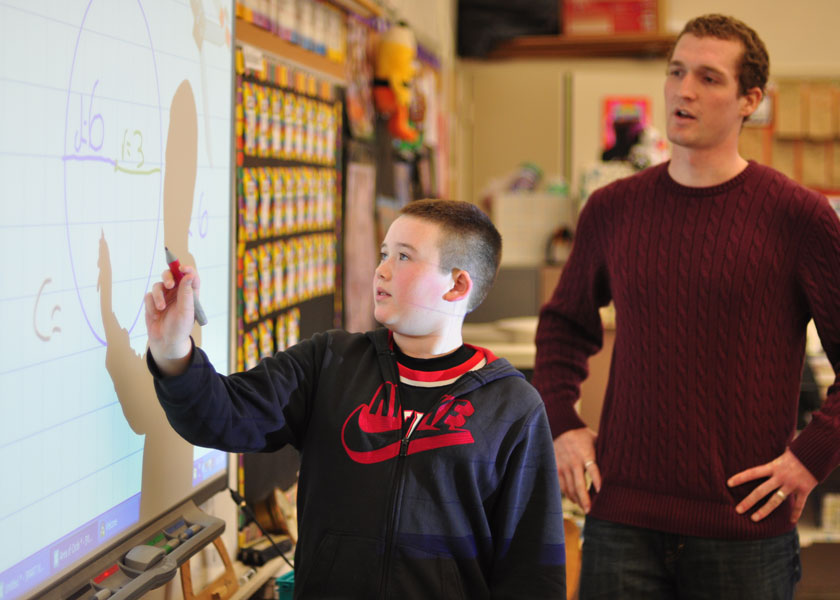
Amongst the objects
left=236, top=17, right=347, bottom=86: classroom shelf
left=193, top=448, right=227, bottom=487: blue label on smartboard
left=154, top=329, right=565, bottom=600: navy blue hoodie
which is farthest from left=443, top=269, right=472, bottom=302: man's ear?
left=236, top=17, right=347, bottom=86: classroom shelf

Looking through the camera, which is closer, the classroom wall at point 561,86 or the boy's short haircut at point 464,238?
the boy's short haircut at point 464,238

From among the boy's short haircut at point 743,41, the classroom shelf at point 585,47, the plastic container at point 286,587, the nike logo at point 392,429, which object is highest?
the classroom shelf at point 585,47

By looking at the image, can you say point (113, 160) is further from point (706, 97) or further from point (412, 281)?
point (706, 97)

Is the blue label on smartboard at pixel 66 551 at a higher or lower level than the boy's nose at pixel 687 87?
lower

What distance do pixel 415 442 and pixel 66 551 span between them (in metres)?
0.43

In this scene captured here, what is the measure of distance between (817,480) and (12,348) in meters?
1.14

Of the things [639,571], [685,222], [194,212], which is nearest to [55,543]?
[194,212]

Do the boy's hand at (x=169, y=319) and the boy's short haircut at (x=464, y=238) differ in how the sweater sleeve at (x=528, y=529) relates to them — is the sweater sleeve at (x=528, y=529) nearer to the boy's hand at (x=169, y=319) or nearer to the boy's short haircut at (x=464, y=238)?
the boy's short haircut at (x=464, y=238)

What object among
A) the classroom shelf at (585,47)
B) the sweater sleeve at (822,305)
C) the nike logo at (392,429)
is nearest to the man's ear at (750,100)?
the sweater sleeve at (822,305)

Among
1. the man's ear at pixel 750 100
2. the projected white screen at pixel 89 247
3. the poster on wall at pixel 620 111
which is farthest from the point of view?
the poster on wall at pixel 620 111

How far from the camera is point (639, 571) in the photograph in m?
1.38

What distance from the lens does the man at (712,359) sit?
1341 millimetres

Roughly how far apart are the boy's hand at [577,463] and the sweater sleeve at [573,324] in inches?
0.8

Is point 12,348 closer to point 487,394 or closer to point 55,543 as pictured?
point 55,543
